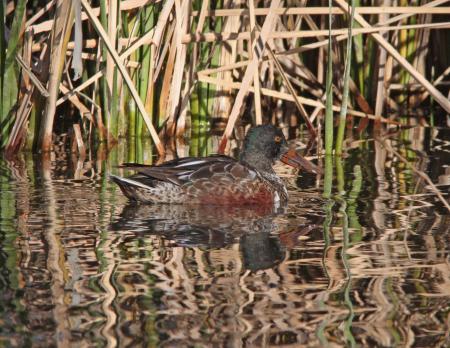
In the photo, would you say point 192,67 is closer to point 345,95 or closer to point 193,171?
point 345,95

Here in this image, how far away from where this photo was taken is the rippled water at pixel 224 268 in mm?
4719

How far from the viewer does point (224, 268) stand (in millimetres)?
5824

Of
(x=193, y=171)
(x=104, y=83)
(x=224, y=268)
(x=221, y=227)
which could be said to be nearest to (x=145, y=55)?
(x=104, y=83)

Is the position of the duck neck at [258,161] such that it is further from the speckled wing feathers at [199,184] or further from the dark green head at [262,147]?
the speckled wing feathers at [199,184]

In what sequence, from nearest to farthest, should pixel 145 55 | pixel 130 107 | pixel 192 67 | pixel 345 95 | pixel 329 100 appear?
pixel 329 100, pixel 345 95, pixel 145 55, pixel 130 107, pixel 192 67

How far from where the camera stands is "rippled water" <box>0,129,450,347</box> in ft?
15.5

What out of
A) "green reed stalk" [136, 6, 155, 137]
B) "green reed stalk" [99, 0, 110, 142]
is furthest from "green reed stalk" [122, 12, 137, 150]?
"green reed stalk" [99, 0, 110, 142]

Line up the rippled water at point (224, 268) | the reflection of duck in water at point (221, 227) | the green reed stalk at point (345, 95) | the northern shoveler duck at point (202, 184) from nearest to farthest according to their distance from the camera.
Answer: the rippled water at point (224, 268)
the reflection of duck in water at point (221, 227)
the northern shoveler duck at point (202, 184)
the green reed stalk at point (345, 95)

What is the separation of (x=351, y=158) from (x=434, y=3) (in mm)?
1589

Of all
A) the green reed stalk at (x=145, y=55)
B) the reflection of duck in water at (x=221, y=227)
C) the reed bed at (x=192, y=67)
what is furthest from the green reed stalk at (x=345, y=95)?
the green reed stalk at (x=145, y=55)

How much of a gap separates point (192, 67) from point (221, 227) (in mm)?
3818

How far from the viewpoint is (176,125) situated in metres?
10.6

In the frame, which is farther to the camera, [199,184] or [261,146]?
[261,146]

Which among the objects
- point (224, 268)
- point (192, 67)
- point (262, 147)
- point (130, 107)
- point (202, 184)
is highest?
point (192, 67)
